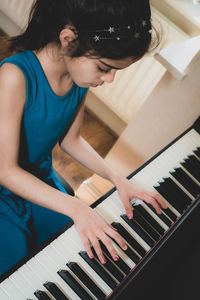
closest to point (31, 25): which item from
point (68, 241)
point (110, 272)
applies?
point (68, 241)

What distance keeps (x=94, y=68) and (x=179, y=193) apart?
575 mm

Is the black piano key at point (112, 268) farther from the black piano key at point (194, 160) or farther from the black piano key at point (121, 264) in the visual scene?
the black piano key at point (194, 160)

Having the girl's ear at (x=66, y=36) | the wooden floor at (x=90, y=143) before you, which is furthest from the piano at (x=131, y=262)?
the wooden floor at (x=90, y=143)

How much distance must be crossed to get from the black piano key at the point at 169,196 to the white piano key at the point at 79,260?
0.41 m

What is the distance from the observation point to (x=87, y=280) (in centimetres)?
86

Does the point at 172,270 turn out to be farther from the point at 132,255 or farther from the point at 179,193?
the point at 179,193

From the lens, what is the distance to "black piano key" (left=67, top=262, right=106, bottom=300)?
86 cm

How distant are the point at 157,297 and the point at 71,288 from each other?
246 millimetres

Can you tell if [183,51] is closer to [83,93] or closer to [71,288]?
[83,93]

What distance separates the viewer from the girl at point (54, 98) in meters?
0.84

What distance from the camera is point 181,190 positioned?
1176mm

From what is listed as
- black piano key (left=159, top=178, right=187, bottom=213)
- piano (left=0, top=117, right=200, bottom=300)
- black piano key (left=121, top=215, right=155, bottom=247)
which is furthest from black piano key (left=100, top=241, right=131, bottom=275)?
black piano key (left=159, top=178, right=187, bottom=213)

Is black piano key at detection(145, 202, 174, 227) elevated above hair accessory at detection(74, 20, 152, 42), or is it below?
below

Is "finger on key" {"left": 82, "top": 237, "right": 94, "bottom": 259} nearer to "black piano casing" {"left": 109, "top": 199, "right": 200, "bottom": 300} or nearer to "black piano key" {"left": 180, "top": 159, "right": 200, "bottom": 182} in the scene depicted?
"black piano casing" {"left": 109, "top": 199, "right": 200, "bottom": 300}
